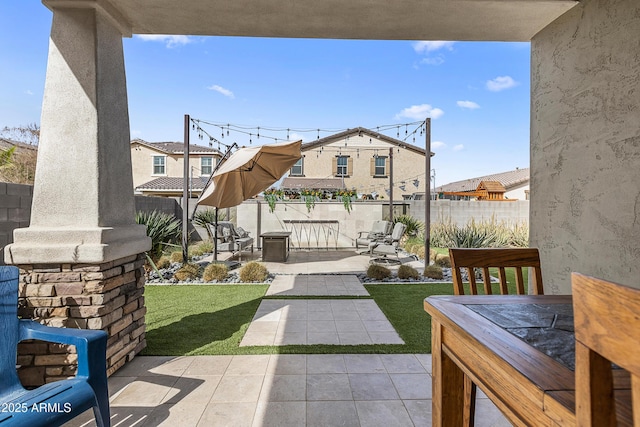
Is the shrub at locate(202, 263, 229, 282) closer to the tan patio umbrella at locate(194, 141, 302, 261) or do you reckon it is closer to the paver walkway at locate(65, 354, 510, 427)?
the tan patio umbrella at locate(194, 141, 302, 261)

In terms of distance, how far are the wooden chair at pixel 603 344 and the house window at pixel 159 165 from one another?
71.9 feet

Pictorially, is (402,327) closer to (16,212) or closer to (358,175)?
(16,212)

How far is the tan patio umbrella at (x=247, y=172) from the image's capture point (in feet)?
19.0

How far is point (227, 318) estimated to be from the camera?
3848 mm

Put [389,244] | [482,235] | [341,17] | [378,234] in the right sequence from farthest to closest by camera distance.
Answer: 1. [378,234]
2. [389,244]
3. [482,235]
4. [341,17]

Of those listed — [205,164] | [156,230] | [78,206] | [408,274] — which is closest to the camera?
[78,206]

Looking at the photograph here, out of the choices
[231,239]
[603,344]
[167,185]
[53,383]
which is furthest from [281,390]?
[167,185]

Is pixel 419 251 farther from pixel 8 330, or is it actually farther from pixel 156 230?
pixel 8 330

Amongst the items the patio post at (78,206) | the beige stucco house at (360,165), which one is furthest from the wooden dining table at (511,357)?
the beige stucco house at (360,165)

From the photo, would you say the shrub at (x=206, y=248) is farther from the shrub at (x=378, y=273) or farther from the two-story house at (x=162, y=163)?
the two-story house at (x=162, y=163)

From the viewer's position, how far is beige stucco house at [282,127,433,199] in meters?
18.4

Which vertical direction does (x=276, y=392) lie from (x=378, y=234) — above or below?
below

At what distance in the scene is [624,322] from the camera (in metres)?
0.51

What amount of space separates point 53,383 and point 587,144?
145 inches
